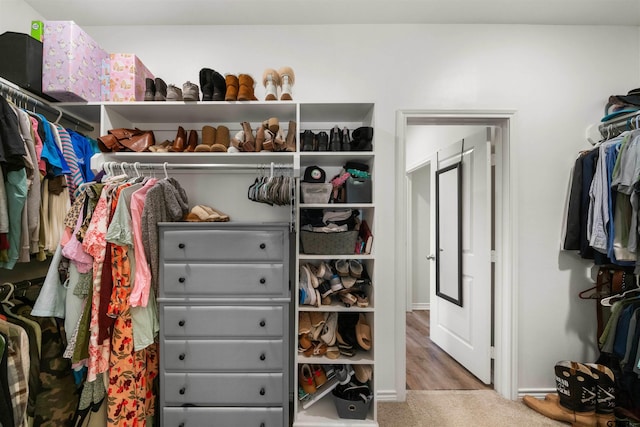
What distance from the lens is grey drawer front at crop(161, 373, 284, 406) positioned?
5.65ft

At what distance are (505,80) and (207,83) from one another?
7.15 feet

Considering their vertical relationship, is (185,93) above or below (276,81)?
below

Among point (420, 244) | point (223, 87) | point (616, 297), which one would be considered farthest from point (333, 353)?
point (420, 244)

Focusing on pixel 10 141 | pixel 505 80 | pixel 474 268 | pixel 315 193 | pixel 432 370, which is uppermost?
pixel 505 80

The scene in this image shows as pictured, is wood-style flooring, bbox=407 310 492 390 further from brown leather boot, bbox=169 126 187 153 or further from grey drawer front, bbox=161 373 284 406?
brown leather boot, bbox=169 126 187 153

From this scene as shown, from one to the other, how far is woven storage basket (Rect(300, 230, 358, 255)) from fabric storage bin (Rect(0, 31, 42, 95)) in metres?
1.83

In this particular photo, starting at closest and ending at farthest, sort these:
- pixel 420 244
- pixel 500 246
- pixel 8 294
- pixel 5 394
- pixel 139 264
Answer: pixel 5 394, pixel 8 294, pixel 139 264, pixel 500 246, pixel 420 244

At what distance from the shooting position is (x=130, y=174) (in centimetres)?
195

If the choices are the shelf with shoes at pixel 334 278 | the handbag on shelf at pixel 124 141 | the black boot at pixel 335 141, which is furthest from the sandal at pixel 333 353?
the handbag on shelf at pixel 124 141

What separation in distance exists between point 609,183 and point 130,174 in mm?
3055

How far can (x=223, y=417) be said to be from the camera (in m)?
1.72

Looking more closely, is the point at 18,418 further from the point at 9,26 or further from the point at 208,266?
the point at 9,26

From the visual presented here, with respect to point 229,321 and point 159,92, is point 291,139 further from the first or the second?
point 229,321

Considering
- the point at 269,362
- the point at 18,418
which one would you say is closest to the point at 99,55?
the point at 18,418
